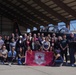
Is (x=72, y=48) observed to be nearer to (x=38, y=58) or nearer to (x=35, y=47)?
(x=38, y=58)

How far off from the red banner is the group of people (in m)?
0.26

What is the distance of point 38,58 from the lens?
39.3 feet

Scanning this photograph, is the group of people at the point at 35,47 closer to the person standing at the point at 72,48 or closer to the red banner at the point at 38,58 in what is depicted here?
the person standing at the point at 72,48

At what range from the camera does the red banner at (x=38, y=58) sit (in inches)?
468

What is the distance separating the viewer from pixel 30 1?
30.0 metres

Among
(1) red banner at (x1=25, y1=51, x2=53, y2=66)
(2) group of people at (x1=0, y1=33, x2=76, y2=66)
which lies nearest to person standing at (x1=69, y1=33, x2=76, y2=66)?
(2) group of people at (x1=0, y1=33, x2=76, y2=66)

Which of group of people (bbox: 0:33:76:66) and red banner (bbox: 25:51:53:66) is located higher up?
group of people (bbox: 0:33:76:66)

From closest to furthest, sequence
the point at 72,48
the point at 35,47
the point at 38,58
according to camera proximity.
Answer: the point at 72,48
the point at 38,58
the point at 35,47

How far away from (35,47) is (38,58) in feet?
3.22

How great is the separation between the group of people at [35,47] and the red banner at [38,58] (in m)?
0.26

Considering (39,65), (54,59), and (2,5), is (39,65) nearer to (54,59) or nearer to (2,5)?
(54,59)

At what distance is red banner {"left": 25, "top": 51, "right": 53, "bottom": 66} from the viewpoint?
1188cm

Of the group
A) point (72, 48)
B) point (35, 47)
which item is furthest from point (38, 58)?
point (72, 48)

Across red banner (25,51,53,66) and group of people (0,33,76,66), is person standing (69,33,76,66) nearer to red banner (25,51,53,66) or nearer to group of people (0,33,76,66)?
group of people (0,33,76,66)
